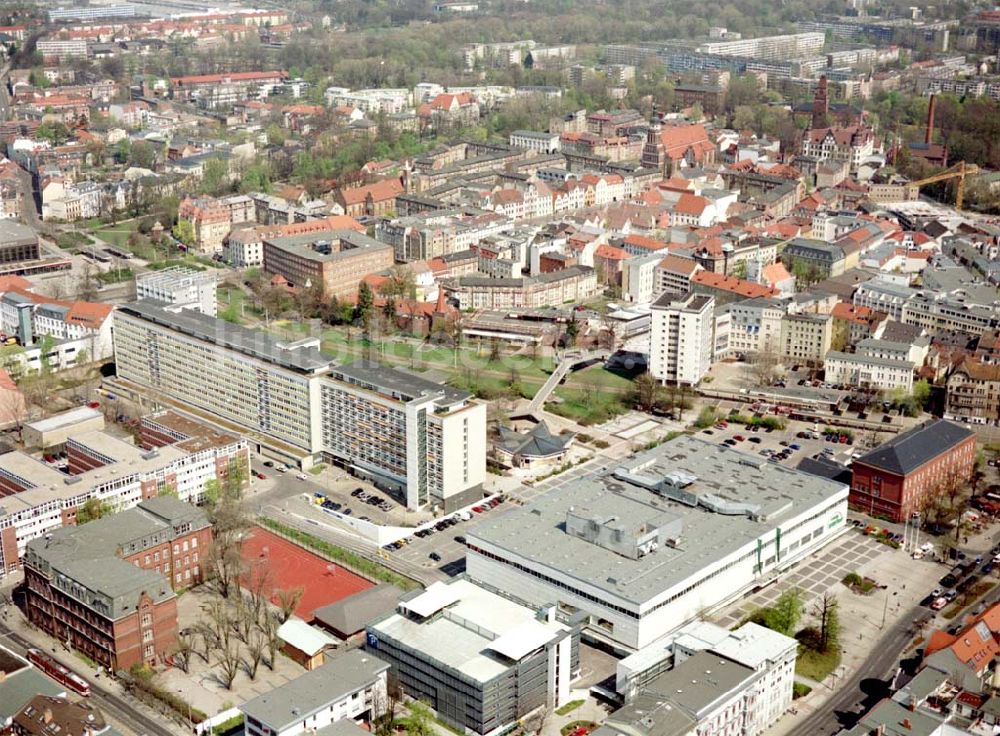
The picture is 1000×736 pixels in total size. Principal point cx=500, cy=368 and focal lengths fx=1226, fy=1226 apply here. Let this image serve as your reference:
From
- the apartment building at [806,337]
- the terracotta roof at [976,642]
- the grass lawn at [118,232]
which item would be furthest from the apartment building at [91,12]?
the terracotta roof at [976,642]

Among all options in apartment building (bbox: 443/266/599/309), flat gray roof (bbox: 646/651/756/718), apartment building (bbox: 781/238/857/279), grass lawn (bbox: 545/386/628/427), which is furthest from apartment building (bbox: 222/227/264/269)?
Answer: flat gray roof (bbox: 646/651/756/718)

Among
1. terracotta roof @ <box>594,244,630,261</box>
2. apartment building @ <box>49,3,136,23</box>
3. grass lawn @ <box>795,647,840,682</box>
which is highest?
apartment building @ <box>49,3,136,23</box>

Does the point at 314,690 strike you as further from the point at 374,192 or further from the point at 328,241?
the point at 374,192

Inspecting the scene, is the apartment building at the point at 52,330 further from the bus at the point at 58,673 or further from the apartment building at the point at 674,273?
the apartment building at the point at 674,273

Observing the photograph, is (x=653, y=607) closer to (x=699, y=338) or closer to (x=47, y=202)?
(x=699, y=338)

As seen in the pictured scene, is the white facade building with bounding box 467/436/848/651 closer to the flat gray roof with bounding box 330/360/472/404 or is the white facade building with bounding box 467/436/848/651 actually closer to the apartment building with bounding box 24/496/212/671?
the flat gray roof with bounding box 330/360/472/404

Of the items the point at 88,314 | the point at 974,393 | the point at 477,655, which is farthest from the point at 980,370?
the point at 88,314

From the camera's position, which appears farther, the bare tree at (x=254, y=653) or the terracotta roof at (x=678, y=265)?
the terracotta roof at (x=678, y=265)

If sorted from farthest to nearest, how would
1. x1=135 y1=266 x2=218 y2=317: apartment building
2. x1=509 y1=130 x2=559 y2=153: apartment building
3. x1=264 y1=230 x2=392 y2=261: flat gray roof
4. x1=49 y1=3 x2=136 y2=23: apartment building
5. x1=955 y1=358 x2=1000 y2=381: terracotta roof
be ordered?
x1=49 y1=3 x2=136 y2=23: apartment building, x1=509 y1=130 x2=559 y2=153: apartment building, x1=264 y1=230 x2=392 y2=261: flat gray roof, x1=135 y1=266 x2=218 y2=317: apartment building, x1=955 y1=358 x2=1000 y2=381: terracotta roof
